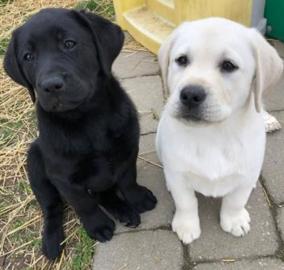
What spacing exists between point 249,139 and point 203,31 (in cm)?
51

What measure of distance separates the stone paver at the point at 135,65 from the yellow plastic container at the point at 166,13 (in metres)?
0.09

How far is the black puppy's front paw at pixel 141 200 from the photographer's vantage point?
2.53 metres

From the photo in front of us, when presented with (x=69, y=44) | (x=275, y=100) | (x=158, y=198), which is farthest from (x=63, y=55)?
(x=275, y=100)

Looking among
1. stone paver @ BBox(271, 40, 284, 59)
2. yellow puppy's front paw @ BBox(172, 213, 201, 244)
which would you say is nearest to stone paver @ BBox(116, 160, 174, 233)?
yellow puppy's front paw @ BBox(172, 213, 201, 244)

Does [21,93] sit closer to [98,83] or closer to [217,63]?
[98,83]

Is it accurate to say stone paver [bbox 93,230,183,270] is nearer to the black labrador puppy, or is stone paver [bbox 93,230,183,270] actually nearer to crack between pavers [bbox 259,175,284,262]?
the black labrador puppy

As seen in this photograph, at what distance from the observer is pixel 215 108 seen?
1764 mm

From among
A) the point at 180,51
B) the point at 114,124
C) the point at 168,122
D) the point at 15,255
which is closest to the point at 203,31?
the point at 180,51

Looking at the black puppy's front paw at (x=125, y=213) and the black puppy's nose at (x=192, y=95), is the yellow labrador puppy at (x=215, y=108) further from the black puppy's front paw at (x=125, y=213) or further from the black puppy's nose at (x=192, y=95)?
the black puppy's front paw at (x=125, y=213)

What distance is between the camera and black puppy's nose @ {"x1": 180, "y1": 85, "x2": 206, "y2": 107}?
174 cm

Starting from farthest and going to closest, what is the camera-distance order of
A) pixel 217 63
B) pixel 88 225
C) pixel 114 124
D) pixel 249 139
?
pixel 88 225, pixel 114 124, pixel 249 139, pixel 217 63

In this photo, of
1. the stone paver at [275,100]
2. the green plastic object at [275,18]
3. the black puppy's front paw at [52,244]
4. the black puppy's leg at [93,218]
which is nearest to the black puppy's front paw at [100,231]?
the black puppy's leg at [93,218]

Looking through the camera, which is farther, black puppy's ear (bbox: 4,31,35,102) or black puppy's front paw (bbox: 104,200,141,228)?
black puppy's front paw (bbox: 104,200,141,228)

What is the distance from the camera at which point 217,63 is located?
5.85ft
